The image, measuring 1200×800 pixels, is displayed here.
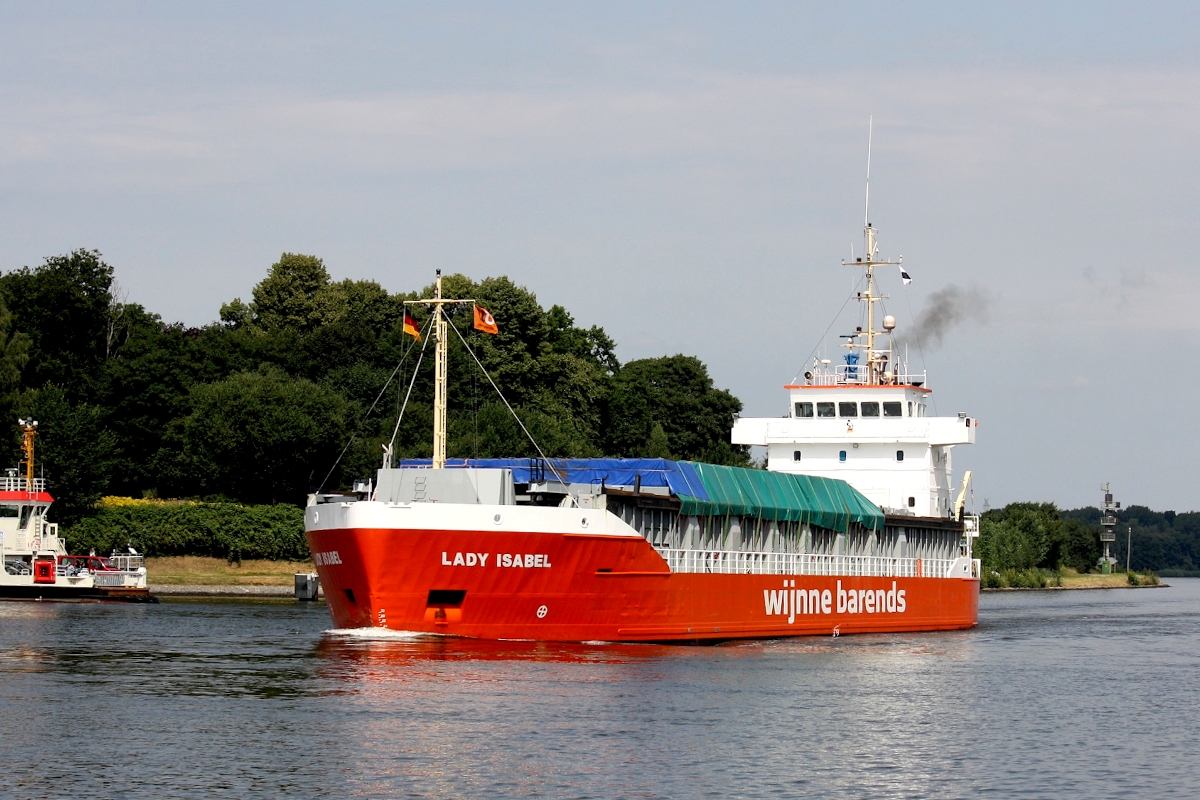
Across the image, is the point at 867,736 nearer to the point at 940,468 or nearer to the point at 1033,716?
Result: the point at 1033,716

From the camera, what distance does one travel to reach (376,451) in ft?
282

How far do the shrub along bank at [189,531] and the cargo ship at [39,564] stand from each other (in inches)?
255

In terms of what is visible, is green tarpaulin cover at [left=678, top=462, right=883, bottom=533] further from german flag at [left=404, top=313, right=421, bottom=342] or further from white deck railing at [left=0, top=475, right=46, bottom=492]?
white deck railing at [left=0, top=475, right=46, bottom=492]

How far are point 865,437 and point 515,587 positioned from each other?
23.8 m

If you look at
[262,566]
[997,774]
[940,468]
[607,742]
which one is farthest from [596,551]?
[262,566]

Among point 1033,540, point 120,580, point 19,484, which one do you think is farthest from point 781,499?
point 1033,540

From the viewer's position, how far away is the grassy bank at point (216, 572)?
245 ft

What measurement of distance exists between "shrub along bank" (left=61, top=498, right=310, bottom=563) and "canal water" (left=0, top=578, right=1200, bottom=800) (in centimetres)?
2849

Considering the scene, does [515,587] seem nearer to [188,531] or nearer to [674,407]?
[188,531]

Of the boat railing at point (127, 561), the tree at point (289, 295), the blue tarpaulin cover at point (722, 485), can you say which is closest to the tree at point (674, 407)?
the tree at point (289, 295)

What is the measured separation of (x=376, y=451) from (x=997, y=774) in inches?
2445

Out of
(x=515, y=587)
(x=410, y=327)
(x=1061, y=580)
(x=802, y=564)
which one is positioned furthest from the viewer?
(x=1061, y=580)

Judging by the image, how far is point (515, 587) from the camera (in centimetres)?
4088

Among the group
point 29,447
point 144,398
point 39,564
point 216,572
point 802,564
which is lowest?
point 216,572
